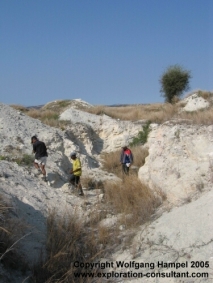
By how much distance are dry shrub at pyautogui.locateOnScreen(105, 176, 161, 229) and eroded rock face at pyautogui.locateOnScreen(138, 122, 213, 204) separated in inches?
11.7

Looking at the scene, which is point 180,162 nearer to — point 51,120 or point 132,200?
point 132,200

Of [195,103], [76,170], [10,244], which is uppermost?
[195,103]

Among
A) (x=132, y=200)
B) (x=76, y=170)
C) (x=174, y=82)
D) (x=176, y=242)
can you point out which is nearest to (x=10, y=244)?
(x=176, y=242)

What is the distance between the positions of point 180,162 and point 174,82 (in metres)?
25.0

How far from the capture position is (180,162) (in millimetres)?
9141

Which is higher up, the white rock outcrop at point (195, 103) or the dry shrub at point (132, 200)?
the white rock outcrop at point (195, 103)

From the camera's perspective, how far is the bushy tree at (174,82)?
33031 mm

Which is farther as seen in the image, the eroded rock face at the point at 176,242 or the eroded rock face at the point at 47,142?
the eroded rock face at the point at 47,142

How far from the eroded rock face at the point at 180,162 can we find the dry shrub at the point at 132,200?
0.97 ft

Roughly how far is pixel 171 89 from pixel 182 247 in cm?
2787

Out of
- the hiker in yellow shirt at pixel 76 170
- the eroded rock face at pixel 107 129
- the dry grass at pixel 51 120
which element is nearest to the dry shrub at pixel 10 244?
the hiker in yellow shirt at pixel 76 170

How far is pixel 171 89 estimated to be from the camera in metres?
33.1

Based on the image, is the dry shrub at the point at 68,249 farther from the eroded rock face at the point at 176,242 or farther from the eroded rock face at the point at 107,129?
the eroded rock face at the point at 107,129

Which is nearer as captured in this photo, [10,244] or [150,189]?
[10,244]
